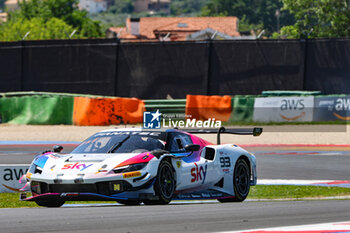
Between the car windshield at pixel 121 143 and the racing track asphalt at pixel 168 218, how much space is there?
4.19ft

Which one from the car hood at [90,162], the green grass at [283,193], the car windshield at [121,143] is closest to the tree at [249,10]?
the green grass at [283,193]

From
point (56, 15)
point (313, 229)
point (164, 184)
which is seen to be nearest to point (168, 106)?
point (164, 184)

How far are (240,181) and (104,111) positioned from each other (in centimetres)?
2086

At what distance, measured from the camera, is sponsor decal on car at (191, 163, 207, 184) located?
11977 millimetres

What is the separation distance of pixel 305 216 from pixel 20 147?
1950cm

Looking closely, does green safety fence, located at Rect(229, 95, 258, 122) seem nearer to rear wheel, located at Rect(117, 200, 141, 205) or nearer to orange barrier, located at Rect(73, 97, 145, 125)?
orange barrier, located at Rect(73, 97, 145, 125)

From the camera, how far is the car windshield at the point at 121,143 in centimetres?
1162

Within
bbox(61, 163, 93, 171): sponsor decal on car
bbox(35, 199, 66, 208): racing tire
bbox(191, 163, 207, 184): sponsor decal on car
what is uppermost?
bbox(61, 163, 93, 171): sponsor decal on car

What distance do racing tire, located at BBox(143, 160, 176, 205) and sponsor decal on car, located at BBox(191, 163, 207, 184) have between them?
2.07ft

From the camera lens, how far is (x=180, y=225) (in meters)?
8.19

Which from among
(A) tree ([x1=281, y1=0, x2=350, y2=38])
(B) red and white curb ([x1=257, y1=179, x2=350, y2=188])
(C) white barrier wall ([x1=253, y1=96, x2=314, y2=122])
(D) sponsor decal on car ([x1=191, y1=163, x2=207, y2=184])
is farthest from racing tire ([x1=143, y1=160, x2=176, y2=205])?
(A) tree ([x1=281, y1=0, x2=350, y2=38])

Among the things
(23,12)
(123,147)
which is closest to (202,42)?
(123,147)

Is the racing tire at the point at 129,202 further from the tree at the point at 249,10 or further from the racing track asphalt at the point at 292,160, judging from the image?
the tree at the point at 249,10

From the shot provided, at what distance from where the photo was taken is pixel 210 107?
3431cm
